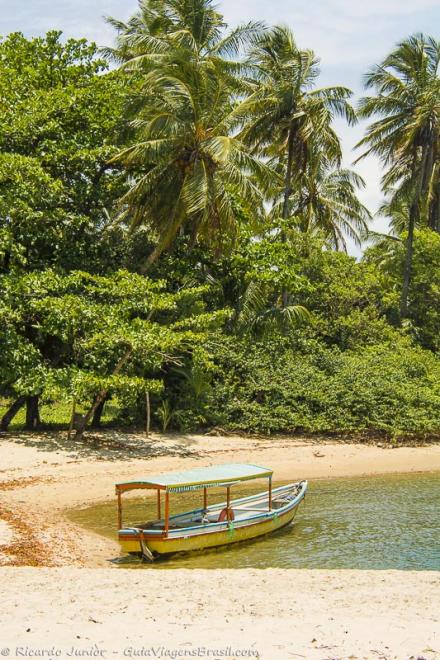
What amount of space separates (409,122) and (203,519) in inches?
1033

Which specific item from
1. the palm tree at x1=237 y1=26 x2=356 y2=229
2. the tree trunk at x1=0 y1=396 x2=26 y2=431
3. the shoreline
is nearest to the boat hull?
the shoreline

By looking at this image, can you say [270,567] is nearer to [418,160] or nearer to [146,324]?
[146,324]

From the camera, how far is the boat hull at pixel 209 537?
37.8ft

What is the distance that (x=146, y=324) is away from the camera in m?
20.1

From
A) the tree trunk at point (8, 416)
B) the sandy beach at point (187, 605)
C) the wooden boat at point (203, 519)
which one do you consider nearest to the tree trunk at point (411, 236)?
the tree trunk at point (8, 416)

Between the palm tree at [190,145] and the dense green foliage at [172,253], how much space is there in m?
0.07

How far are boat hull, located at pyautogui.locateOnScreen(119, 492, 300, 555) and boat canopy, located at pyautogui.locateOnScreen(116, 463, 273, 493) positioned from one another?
0.79 m

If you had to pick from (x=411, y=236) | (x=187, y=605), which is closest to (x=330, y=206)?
(x=411, y=236)

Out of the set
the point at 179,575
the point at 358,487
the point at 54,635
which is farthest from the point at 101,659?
the point at 358,487

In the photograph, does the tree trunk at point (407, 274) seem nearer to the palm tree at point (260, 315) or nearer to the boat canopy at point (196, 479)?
the palm tree at point (260, 315)

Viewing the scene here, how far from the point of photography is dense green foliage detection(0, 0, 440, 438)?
20.5 m

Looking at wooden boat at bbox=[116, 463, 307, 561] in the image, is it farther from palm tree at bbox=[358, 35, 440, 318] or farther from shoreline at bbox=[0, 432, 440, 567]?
palm tree at bbox=[358, 35, 440, 318]

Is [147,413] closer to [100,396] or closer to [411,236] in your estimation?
[100,396]

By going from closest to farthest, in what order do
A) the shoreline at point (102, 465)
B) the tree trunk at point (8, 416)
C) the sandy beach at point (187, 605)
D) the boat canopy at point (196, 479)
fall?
1. the sandy beach at point (187, 605)
2. the boat canopy at point (196, 479)
3. the shoreline at point (102, 465)
4. the tree trunk at point (8, 416)
